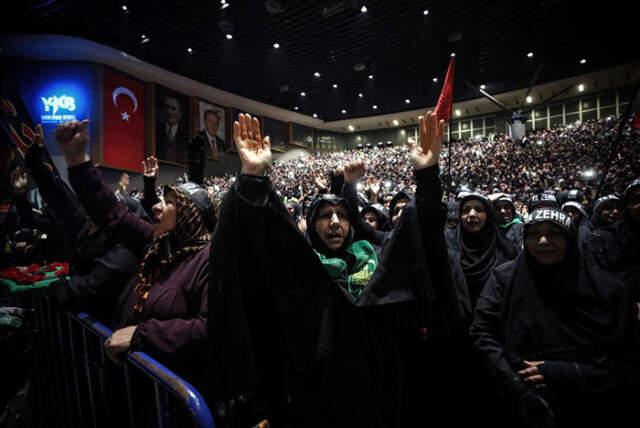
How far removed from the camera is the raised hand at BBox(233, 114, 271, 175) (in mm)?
1155

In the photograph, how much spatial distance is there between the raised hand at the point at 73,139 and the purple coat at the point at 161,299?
0.16 feet

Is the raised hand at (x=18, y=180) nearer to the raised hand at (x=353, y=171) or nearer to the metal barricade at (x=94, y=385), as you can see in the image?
the metal barricade at (x=94, y=385)

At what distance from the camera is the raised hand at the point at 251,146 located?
1.16 meters

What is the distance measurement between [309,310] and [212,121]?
2220cm

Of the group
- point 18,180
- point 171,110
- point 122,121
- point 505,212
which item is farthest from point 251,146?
point 171,110

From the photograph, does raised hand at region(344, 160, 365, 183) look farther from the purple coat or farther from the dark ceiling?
the dark ceiling

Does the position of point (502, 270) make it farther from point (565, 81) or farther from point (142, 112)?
point (565, 81)

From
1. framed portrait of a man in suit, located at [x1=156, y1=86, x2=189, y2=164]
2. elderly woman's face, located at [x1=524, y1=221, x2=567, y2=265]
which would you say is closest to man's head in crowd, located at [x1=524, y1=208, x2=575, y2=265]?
elderly woman's face, located at [x1=524, y1=221, x2=567, y2=265]

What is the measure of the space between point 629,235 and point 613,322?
4.78 feet

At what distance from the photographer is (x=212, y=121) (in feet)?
70.2

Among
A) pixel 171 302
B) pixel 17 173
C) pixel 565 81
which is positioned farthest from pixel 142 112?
pixel 565 81

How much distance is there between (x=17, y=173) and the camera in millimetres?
2648

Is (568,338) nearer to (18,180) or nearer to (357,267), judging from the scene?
(357,267)

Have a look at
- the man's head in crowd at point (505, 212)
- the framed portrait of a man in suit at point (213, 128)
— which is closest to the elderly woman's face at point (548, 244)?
the man's head in crowd at point (505, 212)
